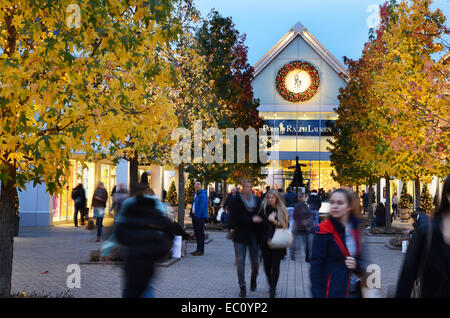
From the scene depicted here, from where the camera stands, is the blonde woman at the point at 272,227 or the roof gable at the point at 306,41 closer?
the blonde woman at the point at 272,227

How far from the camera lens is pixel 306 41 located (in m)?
52.3

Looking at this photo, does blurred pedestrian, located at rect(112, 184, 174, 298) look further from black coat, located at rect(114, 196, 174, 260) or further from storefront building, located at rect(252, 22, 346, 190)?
storefront building, located at rect(252, 22, 346, 190)

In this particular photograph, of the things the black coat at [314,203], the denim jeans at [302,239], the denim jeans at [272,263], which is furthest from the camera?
the black coat at [314,203]

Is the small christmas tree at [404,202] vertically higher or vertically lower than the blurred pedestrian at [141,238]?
lower

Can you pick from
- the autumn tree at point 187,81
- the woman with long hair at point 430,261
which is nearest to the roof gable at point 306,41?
the autumn tree at point 187,81

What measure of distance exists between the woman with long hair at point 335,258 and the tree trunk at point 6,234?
4.58 metres

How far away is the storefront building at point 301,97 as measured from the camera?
169 ft

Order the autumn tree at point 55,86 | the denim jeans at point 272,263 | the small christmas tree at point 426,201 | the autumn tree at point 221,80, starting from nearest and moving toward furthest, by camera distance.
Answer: the autumn tree at point 55,86
the denim jeans at point 272,263
the autumn tree at point 221,80
the small christmas tree at point 426,201

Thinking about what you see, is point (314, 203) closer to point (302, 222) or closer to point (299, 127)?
point (302, 222)

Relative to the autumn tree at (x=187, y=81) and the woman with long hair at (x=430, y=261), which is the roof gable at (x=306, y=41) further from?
the woman with long hair at (x=430, y=261)

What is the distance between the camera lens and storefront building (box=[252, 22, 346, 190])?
51.6 metres

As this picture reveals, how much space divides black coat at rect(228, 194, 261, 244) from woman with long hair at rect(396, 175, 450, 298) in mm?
5655

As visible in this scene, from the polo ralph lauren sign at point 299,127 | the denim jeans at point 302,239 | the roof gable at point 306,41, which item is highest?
the roof gable at point 306,41

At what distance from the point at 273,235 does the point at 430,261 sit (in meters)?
5.77
